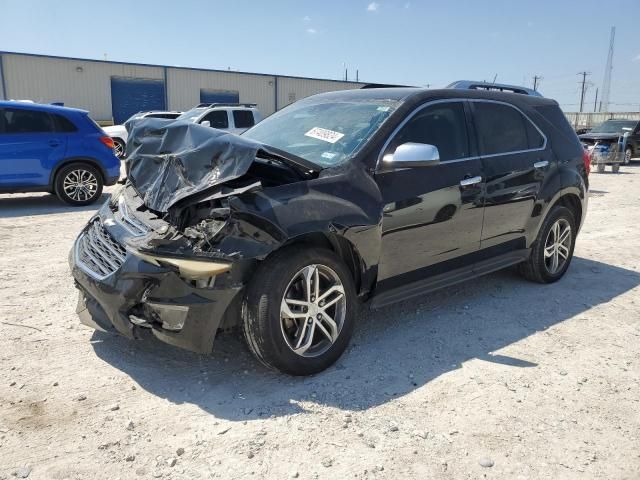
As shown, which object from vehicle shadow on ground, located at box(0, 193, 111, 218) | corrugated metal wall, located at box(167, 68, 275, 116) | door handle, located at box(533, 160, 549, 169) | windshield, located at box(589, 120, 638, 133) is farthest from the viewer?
corrugated metal wall, located at box(167, 68, 275, 116)

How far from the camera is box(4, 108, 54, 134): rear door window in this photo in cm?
838

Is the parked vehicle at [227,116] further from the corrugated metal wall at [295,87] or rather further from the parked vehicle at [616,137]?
the corrugated metal wall at [295,87]

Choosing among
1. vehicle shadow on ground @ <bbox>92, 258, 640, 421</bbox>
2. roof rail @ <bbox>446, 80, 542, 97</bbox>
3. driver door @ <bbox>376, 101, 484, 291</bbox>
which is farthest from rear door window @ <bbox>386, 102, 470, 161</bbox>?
roof rail @ <bbox>446, 80, 542, 97</bbox>

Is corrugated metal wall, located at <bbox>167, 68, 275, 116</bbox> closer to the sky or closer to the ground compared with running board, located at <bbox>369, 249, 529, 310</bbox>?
closer to the sky

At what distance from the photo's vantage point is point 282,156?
10.6ft

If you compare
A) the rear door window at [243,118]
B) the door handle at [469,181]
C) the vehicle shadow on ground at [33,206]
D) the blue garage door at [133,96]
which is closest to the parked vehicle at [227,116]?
the rear door window at [243,118]

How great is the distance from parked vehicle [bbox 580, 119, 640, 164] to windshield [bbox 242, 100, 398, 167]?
15367 millimetres

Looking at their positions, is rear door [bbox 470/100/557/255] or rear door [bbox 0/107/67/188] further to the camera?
rear door [bbox 0/107/67/188]

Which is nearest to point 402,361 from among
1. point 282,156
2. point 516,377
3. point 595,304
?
point 516,377

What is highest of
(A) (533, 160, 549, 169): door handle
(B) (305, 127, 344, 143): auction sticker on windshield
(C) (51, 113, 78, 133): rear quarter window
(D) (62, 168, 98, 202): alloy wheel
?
(C) (51, 113, 78, 133): rear quarter window

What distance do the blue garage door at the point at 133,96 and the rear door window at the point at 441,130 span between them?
28.7m

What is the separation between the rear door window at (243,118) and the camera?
51.4 ft

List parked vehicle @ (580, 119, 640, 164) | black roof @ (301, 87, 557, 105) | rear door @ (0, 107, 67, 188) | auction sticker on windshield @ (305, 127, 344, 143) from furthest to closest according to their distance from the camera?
1. parked vehicle @ (580, 119, 640, 164)
2. rear door @ (0, 107, 67, 188)
3. black roof @ (301, 87, 557, 105)
4. auction sticker on windshield @ (305, 127, 344, 143)

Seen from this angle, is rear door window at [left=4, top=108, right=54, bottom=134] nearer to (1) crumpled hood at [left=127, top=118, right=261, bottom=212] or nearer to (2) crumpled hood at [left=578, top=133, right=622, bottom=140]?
(1) crumpled hood at [left=127, top=118, right=261, bottom=212]
